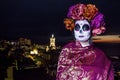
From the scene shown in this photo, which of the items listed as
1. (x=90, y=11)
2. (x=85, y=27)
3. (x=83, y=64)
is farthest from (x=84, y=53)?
(x=90, y=11)

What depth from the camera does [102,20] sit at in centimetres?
261

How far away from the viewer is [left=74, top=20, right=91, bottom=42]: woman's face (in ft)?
8.41

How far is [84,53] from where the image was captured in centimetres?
253

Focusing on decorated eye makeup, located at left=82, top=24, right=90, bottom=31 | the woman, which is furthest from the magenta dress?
decorated eye makeup, located at left=82, top=24, right=90, bottom=31

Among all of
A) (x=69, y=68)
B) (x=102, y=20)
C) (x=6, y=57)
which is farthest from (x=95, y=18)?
(x=6, y=57)

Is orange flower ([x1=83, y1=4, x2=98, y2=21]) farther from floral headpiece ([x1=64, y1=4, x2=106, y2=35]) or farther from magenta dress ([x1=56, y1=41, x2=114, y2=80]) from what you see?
magenta dress ([x1=56, y1=41, x2=114, y2=80])

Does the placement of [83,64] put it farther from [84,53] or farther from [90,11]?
[90,11]

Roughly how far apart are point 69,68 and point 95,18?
43 centimetres

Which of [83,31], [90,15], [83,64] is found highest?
[90,15]

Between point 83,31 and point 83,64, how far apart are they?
258mm

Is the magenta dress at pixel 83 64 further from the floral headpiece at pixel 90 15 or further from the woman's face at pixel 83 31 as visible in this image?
the floral headpiece at pixel 90 15

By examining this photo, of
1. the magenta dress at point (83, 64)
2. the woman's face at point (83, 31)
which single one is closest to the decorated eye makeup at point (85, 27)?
the woman's face at point (83, 31)

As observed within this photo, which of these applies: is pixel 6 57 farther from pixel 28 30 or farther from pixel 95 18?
pixel 95 18

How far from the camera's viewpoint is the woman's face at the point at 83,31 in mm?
2562
